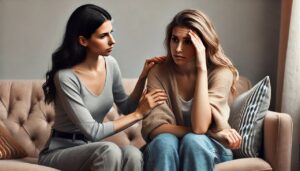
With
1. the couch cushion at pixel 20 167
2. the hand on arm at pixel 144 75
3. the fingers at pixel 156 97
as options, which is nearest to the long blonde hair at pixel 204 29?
the hand on arm at pixel 144 75

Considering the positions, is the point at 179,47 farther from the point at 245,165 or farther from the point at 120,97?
the point at 245,165

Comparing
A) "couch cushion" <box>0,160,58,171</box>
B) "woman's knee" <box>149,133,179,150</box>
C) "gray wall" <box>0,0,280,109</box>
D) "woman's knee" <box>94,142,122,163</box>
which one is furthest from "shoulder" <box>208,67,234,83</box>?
"gray wall" <box>0,0,280,109</box>

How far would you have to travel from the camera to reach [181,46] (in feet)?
7.11

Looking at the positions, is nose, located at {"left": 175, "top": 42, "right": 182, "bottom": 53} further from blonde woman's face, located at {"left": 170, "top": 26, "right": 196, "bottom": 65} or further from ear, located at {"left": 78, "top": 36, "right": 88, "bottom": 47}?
ear, located at {"left": 78, "top": 36, "right": 88, "bottom": 47}

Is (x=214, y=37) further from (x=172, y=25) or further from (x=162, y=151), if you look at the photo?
(x=162, y=151)

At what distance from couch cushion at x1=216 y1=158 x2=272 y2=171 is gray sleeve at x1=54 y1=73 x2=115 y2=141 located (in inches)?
17.9

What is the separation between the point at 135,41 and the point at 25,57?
632 millimetres

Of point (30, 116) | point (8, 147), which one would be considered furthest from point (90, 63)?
point (30, 116)

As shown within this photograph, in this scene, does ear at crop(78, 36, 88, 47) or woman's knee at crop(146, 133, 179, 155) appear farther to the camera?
ear at crop(78, 36, 88, 47)

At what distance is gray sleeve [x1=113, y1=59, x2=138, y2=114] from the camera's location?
2.31 meters

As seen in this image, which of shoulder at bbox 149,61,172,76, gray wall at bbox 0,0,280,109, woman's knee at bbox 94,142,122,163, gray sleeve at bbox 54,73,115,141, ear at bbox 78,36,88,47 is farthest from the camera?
gray wall at bbox 0,0,280,109

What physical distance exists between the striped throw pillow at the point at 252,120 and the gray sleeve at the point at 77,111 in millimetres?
559

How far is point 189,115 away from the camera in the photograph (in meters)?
2.21

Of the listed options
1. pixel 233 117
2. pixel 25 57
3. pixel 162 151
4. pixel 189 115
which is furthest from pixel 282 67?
pixel 25 57
